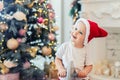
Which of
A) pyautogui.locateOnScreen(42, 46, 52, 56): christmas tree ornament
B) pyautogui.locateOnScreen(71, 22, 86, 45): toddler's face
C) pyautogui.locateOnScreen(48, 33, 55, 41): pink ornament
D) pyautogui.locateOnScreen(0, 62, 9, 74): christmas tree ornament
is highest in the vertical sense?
pyautogui.locateOnScreen(71, 22, 86, 45): toddler's face

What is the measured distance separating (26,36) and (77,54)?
1.03 m

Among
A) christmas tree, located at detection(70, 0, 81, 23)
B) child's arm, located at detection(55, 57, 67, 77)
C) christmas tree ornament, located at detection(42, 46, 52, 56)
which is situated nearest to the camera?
child's arm, located at detection(55, 57, 67, 77)

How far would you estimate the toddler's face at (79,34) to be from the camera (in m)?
2.05

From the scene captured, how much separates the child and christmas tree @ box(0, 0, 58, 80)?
2.73ft

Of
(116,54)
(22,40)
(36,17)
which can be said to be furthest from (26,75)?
(116,54)

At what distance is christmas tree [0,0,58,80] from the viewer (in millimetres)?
2744

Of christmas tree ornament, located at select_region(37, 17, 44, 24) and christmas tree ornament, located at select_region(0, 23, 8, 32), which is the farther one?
christmas tree ornament, located at select_region(37, 17, 44, 24)

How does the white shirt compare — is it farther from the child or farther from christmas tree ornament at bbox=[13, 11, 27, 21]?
christmas tree ornament at bbox=[13, 11, 27, 21]

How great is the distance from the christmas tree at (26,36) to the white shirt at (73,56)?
82 cm

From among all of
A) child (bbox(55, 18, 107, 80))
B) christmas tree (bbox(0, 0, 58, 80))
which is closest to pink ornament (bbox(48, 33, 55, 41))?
christmas tree (bbox(0, 0, 58, 80))

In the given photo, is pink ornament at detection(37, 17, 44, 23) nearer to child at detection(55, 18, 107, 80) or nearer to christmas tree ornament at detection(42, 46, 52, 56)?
christmas tree ornament at detection(42, 46, 52, 56)

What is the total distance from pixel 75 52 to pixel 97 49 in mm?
1280

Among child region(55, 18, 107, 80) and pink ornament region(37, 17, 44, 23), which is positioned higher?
pink ornament region(37, 17, 44, 23)

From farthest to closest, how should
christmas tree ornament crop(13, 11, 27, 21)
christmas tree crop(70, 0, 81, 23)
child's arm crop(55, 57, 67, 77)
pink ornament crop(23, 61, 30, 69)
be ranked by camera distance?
christmas tree crop(70, 0, 81, 23)
pink ornament crop(23, 61, 30, 69)
christmas tree ornament crop(13, 11, 27, 21)
child's arm crop(55, 57, 67, 77)
